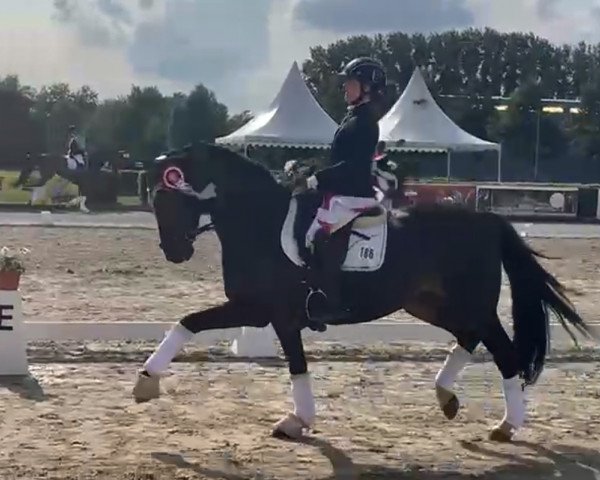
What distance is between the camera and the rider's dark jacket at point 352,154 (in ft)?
21.2

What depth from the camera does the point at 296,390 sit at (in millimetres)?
6680

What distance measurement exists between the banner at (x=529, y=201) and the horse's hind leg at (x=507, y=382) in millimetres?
23427

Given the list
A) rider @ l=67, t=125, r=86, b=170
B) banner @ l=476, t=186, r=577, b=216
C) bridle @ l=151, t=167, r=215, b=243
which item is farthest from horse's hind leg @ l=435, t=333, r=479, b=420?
rider @ l=67, t=125, r=86, b=170

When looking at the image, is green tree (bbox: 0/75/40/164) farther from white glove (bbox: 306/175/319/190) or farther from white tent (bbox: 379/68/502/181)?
white glove (bbox: 306/175/319/190)

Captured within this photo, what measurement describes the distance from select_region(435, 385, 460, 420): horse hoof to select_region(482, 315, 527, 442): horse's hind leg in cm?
34

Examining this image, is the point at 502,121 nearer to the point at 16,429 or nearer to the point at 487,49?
the point at 487,49

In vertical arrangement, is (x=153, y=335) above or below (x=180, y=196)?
below

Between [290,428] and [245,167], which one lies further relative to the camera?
[245,167]

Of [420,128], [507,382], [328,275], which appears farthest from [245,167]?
[420,128]

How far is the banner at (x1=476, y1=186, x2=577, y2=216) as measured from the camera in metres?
31.1

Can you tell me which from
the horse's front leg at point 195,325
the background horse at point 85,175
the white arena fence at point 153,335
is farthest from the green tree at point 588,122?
the horse's front leg at point 195,325

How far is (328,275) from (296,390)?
771 mm

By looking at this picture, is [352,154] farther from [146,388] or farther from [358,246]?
[146,388]

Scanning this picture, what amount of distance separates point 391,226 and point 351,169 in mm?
640
